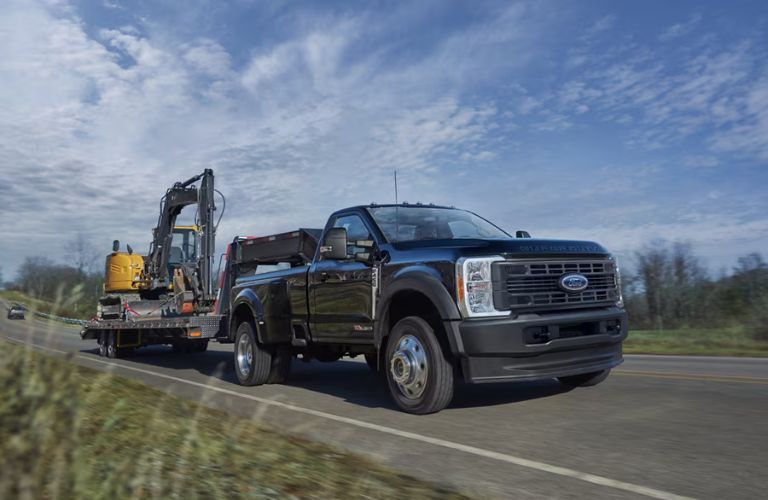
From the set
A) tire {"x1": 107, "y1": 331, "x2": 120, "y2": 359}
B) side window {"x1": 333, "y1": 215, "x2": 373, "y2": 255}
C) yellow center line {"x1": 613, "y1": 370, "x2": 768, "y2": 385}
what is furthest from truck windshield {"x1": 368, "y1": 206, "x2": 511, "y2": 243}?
tire {"x1": 107, "y1": 331, "x2": 120, "y2": 359}

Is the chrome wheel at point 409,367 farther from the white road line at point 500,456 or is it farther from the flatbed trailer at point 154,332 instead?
the flatbed trailer at point 154,332

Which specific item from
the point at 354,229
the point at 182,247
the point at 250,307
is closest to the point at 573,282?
the point at 354,229

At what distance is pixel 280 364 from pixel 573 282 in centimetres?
476

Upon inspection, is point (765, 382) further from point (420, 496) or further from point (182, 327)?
point (182, 327)

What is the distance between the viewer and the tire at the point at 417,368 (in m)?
6.36

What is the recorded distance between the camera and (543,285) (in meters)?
6.39

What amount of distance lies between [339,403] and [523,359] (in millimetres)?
2531

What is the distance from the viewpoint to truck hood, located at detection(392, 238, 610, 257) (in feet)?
20.5

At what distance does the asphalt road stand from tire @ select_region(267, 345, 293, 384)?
161 millimetres

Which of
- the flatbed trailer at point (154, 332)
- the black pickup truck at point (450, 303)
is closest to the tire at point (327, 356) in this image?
the black pickup truck at point (450, 303)

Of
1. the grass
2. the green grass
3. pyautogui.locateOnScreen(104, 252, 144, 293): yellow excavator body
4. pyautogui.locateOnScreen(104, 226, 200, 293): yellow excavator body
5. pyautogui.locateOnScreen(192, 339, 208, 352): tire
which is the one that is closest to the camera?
the grass

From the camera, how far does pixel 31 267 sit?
20.5 feet

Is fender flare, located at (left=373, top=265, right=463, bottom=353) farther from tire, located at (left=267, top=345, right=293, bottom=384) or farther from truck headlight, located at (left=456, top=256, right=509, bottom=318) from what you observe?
tire, located at (left=267, top=345, right=293, bottom=384)

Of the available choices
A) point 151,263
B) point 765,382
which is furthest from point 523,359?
point 151,263
